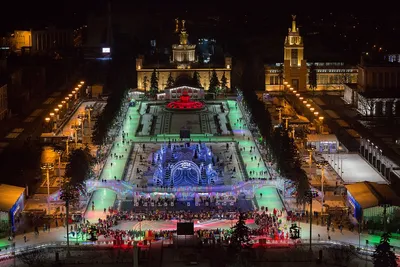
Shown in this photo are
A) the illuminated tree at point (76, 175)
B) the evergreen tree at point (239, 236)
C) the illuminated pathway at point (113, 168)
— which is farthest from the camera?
the illuminated tree at point (76, 175)

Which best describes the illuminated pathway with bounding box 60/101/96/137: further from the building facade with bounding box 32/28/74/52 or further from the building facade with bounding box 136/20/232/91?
the building facade with bounding box 32/28/74/52

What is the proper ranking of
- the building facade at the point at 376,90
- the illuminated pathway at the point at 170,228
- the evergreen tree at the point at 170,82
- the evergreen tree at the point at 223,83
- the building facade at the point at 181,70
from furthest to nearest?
1. the building facade at the point at 181,70
2. the evergreen tree at the point at 223,83
3. the evergreen tree at the point at 170,82
4. the building facade at the point at 376,90
5. the illuminated pathway at the point at 170,228

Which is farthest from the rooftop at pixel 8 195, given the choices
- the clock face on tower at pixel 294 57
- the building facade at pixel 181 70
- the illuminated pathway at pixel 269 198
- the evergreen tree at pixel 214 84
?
the clock face on tower at pixel 294 57

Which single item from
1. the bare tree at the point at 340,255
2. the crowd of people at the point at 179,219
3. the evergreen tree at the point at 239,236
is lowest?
the bare tree at the point at 340,255

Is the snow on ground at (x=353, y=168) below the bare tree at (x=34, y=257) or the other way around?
the other way around

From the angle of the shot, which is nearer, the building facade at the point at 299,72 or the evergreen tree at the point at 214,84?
the evergreen tree at the point at 214,84

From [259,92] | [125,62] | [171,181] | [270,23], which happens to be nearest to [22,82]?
[125,62]

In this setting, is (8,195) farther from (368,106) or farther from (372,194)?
(368,106)

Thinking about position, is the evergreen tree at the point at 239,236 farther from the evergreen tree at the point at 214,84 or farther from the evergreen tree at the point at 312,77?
the evergreen tree at the point at 312,77
